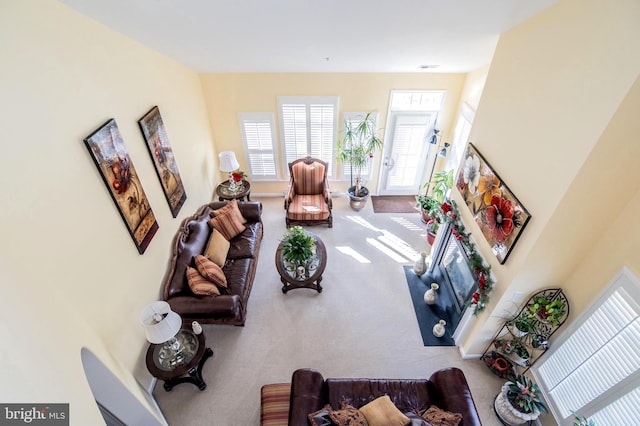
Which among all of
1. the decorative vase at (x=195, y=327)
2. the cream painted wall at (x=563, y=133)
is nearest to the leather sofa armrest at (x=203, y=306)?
the decorative vase at (x=195, y=327)

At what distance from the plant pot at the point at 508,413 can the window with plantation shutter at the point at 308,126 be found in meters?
4.46

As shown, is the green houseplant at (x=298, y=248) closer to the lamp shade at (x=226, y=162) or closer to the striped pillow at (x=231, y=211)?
the striped pillow at (x=231, y=211)

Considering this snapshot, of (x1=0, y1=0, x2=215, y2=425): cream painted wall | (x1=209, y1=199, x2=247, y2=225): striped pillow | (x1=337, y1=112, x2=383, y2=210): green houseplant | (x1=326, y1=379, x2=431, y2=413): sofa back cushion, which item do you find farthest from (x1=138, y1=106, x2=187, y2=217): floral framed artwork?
(x1=326, y1=379, x2=431, y2=413): sofa back cushion

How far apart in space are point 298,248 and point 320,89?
117 inches

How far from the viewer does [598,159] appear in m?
2.00

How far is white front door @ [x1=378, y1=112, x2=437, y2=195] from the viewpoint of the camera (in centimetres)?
554

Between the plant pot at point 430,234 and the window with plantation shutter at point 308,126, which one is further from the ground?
the window with plantation shutter at point 308,126

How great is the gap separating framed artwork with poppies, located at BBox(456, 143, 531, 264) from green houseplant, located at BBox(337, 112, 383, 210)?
2181 millimetres

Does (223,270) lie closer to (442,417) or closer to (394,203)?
(442,417)

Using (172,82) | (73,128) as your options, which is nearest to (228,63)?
(172,82)

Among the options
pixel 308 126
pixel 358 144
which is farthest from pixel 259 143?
pixel 358 144

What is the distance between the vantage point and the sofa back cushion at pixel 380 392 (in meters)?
2.84

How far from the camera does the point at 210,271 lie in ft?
12.4

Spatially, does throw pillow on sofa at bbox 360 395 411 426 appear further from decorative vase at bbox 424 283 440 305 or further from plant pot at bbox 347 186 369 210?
plant pot at bbox 347 186 369 210
